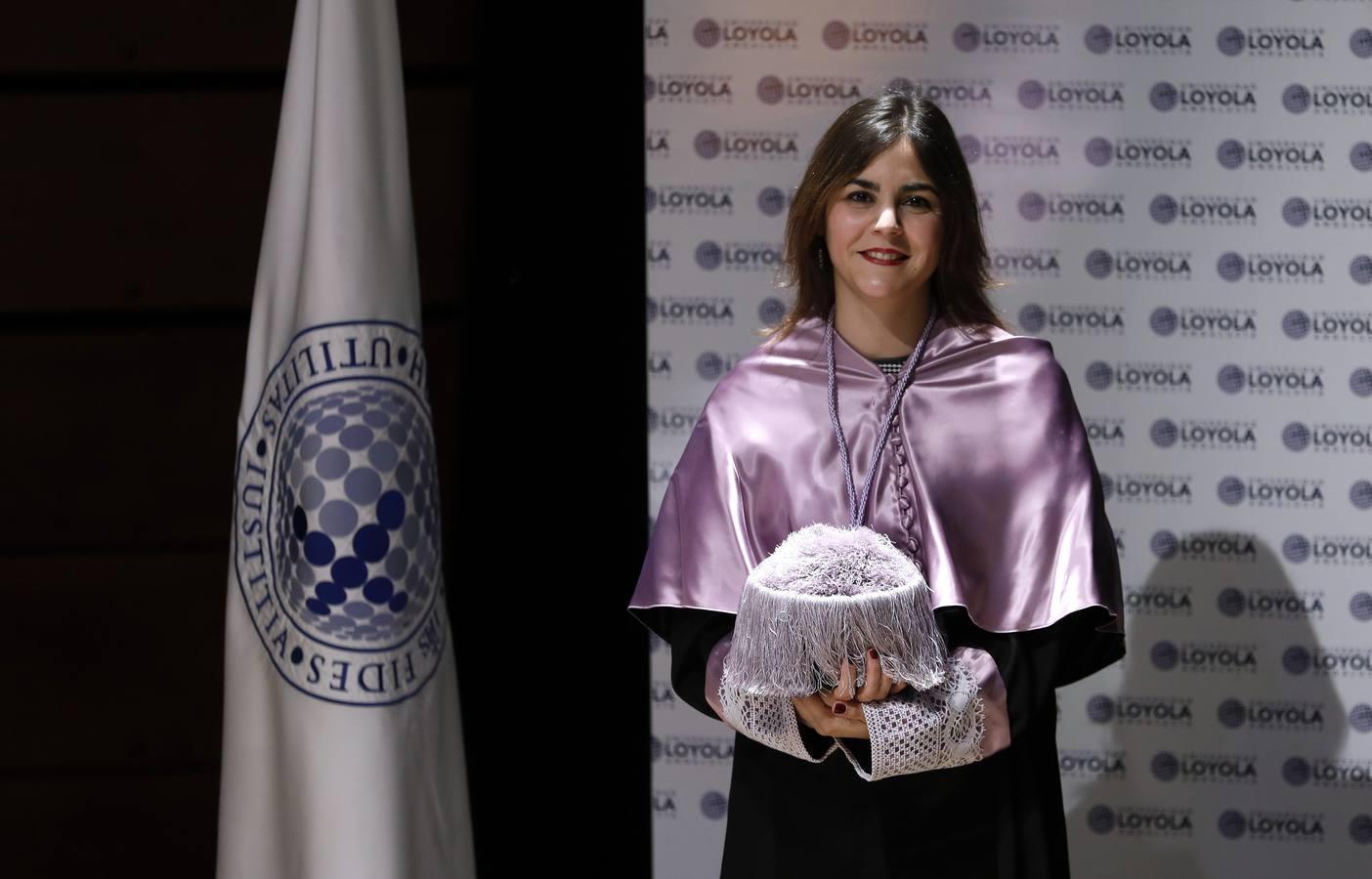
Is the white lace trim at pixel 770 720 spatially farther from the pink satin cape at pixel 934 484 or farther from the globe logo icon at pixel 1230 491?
the globe logo icon at pixel 1230 491

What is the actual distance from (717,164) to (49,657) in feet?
6.54

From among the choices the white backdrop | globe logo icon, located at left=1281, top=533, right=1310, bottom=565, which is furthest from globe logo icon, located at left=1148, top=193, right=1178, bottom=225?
globe logo icon, located at left=1281, top=533, right=1310, bottom=565

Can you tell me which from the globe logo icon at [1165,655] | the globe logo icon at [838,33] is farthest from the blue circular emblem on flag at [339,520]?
the globe logo icon at [1165,655]

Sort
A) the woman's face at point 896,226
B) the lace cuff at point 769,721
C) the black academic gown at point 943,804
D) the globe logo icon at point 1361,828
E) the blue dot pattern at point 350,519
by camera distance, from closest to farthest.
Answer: the lace cuff at point 769,721 < the black academic gown at point 943,804 < the woman's face at point 896,226 < the blue dot pattern at point 350,519 < the globe logo icon at point 1361,828

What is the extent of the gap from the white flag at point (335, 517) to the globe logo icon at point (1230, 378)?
6.22ft

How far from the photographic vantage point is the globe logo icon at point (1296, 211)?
3441 millimetres

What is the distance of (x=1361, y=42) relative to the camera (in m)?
3.44

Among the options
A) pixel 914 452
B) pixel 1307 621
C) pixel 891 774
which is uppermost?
pixel 914 452

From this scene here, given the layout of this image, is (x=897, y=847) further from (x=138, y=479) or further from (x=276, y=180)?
(x=138, y=479)

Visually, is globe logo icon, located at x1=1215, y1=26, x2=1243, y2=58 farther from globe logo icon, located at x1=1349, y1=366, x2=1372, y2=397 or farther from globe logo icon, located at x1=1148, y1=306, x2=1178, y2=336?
globe logo icon, located at x1=1349, y1=366, x2=1372, y2=397

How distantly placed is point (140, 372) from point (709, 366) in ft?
4.51

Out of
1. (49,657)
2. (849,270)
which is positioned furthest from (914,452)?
(49,657)

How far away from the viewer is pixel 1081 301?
3.44 m

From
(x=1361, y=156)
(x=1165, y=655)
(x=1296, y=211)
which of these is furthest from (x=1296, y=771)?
(x=1361, y=156)
